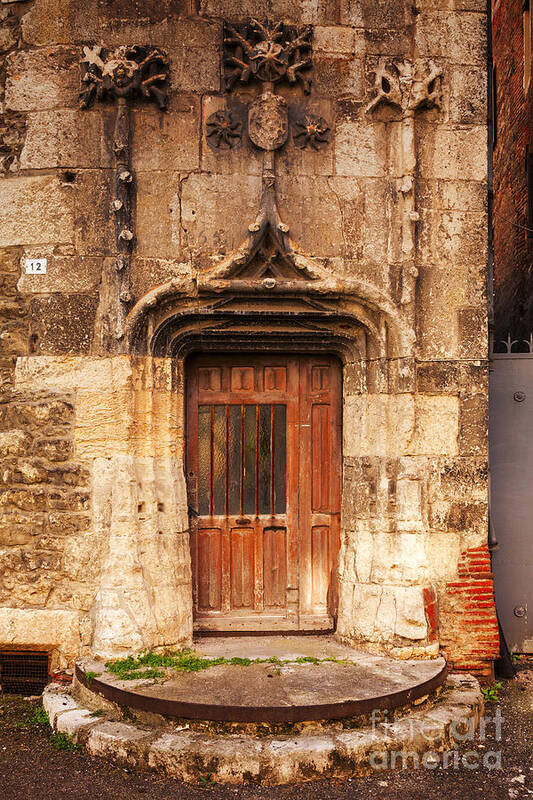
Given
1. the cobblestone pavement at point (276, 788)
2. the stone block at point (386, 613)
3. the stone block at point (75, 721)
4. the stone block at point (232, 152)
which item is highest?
the stone block at point (232, 152)

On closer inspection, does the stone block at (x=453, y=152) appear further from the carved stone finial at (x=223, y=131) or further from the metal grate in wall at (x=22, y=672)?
the metal grate in wall at (x=22, y=672)

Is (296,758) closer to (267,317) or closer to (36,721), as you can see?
(36,721)

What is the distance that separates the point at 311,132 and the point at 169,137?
38.3 inches

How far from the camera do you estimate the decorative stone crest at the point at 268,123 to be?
4828mm

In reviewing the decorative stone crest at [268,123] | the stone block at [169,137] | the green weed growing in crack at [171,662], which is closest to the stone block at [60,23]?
the stone block at [169,137]

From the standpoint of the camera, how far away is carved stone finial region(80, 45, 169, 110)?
4.72 meters

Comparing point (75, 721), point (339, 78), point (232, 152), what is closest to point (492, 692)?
point (75, 721)

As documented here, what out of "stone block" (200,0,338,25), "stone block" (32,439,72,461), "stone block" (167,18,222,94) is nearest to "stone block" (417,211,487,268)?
"stone block" (200,0,338,25)

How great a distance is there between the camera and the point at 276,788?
12.0 ft

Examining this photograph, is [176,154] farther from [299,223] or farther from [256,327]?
[256,327]

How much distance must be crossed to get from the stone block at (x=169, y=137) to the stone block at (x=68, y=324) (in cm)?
100

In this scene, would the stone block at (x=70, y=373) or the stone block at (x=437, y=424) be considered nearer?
the stone block at (x=70, y=373)

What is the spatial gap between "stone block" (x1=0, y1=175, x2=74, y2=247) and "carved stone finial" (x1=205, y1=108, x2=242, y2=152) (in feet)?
3.52

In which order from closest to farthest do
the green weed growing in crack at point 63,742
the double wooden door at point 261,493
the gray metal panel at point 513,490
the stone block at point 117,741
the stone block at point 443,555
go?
the stone block at point 117,741, the green weed growing in crack at point 63,742, the stone block at point 443,555, the double wooden door at point 261,493, the gray metal panel at point 513,490
